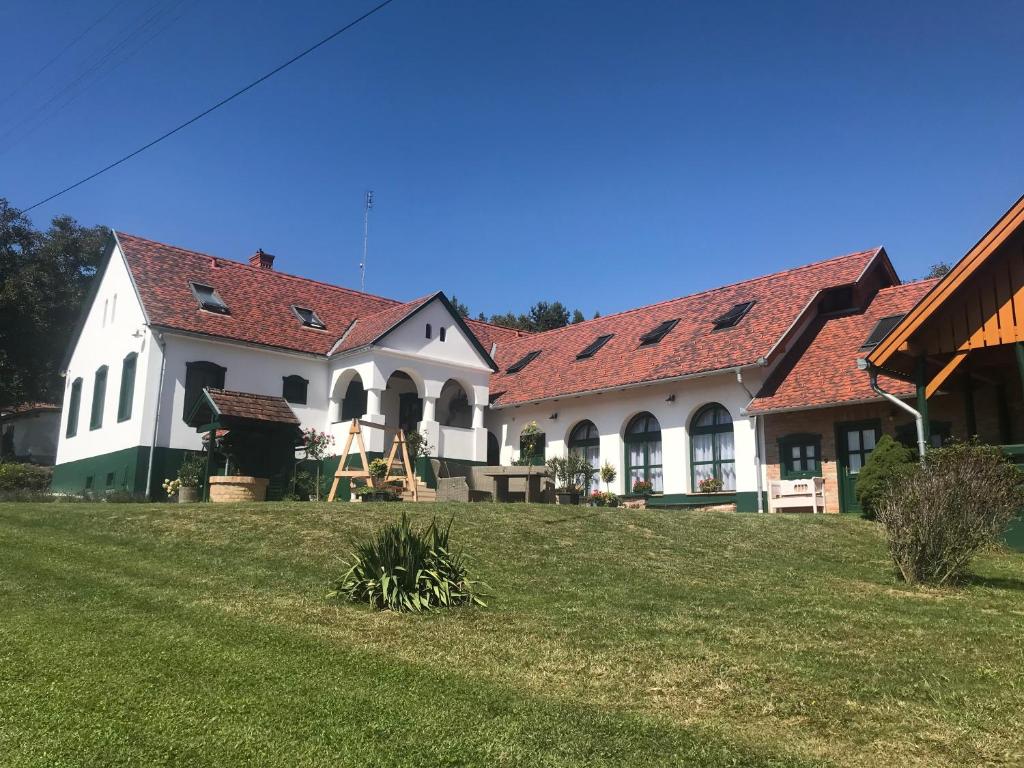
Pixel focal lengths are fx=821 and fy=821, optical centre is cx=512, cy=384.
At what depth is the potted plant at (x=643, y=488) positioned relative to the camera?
74.2 ft

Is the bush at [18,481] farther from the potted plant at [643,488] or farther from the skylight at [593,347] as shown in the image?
the skylight at [593,347]

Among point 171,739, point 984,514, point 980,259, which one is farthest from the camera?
point 980,259

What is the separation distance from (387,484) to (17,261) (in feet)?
92.7

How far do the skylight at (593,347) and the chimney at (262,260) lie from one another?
12.4 meters

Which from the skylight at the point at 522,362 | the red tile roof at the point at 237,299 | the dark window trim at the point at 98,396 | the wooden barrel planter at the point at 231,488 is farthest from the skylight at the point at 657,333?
the dark window trim at the point at 98,396

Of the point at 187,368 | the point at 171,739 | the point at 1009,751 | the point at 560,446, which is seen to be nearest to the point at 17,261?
the point at 187,368

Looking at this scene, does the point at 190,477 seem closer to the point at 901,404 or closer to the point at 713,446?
the point at 713,446

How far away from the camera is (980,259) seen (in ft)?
46.2

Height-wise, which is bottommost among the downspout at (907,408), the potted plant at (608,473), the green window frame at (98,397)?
the potted plant at (608,473)

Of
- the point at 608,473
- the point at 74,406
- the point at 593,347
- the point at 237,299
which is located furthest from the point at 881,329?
the point at 74,406

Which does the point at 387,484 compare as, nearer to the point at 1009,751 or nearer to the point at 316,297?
the point at 316,297

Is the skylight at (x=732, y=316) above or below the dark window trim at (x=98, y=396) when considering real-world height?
above

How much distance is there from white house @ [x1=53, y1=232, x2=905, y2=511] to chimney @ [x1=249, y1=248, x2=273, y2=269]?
283 cm

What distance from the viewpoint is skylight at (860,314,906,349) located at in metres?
19.8
